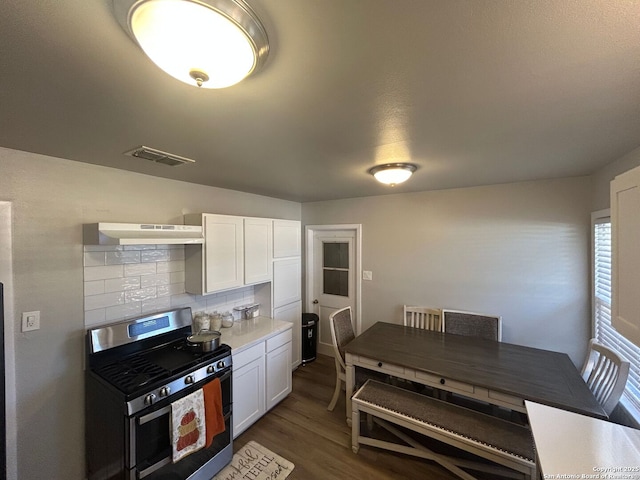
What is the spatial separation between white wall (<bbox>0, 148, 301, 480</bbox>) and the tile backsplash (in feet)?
0.25

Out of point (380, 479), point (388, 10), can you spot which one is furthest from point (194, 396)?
point (388, 10)

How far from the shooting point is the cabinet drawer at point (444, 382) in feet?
6.09

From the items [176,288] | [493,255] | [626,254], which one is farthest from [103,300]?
[493,255]

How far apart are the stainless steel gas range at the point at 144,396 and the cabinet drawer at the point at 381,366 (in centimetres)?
117

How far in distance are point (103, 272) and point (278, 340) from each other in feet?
5.50

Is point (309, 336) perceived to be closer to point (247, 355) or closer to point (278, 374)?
point (278, 374)

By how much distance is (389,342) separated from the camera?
2500mm

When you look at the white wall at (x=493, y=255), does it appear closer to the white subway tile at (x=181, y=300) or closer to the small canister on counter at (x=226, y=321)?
the small canister on counter at (x=226, y=321)

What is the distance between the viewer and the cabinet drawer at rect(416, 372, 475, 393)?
1855 millimetres

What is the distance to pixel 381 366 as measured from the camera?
220cm

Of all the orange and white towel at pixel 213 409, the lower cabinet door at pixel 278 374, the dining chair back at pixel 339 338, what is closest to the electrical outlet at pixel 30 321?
the orange and white towel at pixel 213 409

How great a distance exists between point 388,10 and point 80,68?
97cm

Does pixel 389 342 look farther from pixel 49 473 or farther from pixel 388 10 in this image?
pixel 49 473

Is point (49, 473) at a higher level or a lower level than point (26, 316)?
lower
